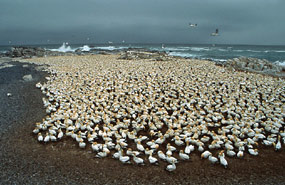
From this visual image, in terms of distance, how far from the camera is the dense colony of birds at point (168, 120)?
728cm

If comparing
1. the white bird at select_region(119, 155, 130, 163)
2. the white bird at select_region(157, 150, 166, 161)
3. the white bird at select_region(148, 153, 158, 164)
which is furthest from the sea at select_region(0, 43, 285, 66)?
the white bird at select_region(119, 155, 130, 163)

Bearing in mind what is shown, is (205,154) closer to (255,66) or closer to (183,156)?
(183,156)

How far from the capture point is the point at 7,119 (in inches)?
383

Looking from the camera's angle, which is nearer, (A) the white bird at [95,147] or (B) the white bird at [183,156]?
(B) the white bird at [183,156]

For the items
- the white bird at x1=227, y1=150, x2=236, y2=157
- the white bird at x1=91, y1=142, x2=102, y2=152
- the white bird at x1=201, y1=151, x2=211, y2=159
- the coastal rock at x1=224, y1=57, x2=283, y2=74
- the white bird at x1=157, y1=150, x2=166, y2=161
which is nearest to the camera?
the white bird at x1=157, y1=150, x2=166, y2=161

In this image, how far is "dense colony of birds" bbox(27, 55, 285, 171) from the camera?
287 inches

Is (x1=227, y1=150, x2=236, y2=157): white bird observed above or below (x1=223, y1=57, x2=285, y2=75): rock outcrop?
below

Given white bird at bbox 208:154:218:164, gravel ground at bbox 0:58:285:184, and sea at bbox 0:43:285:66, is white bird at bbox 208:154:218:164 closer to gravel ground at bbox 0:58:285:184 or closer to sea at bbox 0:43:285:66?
gravel ground at bbox 0:58:285:184

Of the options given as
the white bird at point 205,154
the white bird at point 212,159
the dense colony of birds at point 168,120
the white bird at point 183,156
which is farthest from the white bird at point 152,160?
the white bird at point 212,159

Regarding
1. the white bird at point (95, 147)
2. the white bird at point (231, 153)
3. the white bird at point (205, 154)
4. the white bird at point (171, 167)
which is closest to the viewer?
the white bird at point (171, 167)

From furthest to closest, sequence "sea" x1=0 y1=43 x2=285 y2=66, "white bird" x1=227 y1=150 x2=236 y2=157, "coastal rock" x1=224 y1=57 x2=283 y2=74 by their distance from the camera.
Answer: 1. "sea" x1=0 y1=43 x2=285 y2=66
2. "coastal rock" x1=224 y1=57 x2=283 y2=74
3. "white bird" x1=227 y1=150 x2=236 y2=157

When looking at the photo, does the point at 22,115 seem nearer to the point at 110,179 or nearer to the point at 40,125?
the point at 40,125

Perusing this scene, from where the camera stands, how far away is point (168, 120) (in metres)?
9.05

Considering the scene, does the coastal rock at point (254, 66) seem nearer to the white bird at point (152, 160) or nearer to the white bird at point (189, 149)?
the white bird at point (189, 149)
